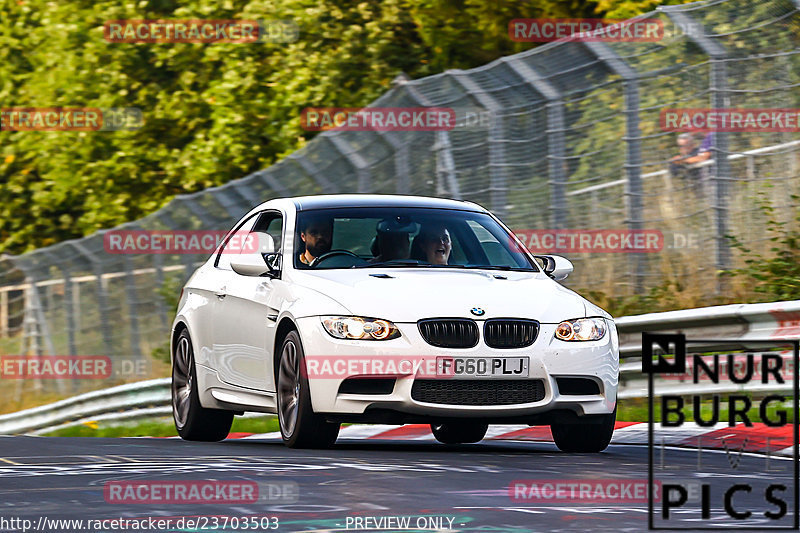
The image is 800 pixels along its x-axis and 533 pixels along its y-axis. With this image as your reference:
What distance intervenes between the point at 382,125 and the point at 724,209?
151 inches

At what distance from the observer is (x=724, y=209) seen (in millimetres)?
15008

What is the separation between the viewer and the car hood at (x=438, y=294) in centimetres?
996

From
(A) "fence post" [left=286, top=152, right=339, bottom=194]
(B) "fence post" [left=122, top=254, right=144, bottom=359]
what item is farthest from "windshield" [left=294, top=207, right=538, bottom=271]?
(B) "fence post" [left=122, top=254, right=144, bottom=359]

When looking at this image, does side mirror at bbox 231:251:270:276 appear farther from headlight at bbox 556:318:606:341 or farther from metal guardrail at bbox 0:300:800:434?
metal guardrail at bbox 0:300:800:434

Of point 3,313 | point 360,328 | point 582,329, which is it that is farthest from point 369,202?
point 3,313

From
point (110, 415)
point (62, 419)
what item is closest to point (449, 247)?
point (110, 415)

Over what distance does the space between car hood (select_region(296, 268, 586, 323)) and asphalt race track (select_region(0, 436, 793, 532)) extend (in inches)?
32.1

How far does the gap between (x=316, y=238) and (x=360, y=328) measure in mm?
1431

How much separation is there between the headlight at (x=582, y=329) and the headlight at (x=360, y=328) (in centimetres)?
98

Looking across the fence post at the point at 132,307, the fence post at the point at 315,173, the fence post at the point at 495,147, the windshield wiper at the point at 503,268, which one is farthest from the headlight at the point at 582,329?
the fence post at the point at 132,307

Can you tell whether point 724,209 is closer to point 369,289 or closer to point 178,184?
point 369,289

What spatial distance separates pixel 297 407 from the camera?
10.2 m

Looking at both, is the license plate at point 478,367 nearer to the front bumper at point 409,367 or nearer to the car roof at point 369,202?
the front bumper at point 409,367

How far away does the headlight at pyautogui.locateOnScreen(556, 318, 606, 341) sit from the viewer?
1016 cm
